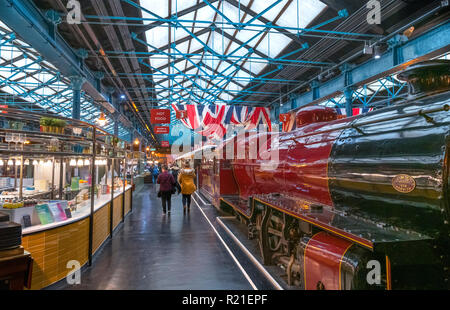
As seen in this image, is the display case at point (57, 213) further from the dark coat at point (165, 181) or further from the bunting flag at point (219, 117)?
the bunting flag at point (219, 117)

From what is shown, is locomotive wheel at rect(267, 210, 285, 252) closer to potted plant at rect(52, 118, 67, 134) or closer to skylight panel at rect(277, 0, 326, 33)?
potted plant at rect(52, 118, 67, 134)

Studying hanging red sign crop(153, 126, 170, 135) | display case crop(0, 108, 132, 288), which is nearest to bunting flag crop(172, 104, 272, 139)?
hanging red sign crop(153, 126, 170, 135)

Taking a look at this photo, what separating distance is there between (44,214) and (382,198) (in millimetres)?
4087

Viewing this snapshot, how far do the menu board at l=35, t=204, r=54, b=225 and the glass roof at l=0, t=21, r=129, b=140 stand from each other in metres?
7.34

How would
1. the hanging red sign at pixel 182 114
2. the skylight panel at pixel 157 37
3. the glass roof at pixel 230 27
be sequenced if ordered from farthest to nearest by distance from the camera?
the hanging red sign at pixel 182 114
the skylight panel at pixel 157 37
the glass roof at pixel 230 27

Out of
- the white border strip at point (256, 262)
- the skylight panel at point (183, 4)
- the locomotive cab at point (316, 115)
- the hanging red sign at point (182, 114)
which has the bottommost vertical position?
the white border strip at point (256, 262)

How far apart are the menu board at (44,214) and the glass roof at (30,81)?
7345 millimetres

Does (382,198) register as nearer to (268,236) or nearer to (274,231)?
(274,231)

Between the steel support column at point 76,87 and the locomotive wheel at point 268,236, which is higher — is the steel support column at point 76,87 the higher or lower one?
the higher one

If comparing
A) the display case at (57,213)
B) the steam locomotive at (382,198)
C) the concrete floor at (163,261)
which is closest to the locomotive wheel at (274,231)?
the steam locomotive at (382,198)

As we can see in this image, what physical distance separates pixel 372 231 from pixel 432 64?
1611mm

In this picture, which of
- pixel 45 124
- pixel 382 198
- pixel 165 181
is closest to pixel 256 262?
pixel 382 198

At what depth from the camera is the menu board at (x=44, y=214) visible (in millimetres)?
3729
